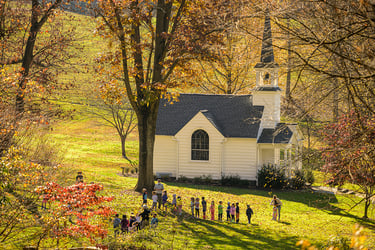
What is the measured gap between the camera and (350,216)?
21719 mm

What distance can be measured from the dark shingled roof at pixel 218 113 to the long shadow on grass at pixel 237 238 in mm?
13363

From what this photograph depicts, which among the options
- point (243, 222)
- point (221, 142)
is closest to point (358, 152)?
point (243, 222)

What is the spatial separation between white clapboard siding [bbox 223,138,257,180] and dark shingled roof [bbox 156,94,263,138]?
62 cm

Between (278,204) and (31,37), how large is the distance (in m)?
14.6

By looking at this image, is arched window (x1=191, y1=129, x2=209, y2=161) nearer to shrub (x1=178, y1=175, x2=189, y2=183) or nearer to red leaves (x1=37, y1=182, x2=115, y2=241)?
shrub (x1=178, y1=175, x2=189, y2=183)

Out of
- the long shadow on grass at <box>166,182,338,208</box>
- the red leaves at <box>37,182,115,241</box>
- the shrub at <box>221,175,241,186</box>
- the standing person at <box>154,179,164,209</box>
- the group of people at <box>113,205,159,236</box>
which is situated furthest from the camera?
the shrub at <box>221,175,241,186</box>

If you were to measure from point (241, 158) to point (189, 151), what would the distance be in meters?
4.04

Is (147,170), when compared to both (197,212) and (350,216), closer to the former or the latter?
(197,212)

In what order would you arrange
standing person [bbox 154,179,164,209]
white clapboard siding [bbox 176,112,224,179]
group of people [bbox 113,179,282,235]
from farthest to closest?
white clapboard siding [bbox 176,112,224,179]
standing person [bbox 154,179,164,209]
group of people [bbox 113,179,282,235]

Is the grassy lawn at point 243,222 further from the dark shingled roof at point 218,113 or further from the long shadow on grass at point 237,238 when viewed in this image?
the dark shingled roof at point 218,113

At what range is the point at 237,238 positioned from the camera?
15.6 metres

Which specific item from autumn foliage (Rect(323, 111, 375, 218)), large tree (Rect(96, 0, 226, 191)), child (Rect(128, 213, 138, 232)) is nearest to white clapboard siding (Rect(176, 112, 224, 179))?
large tree (Rect(96, 0, 226, 191))

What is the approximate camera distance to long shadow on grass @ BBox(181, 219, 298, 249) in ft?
48.2

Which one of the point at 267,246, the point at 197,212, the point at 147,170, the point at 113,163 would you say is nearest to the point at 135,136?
the point at 113,163
